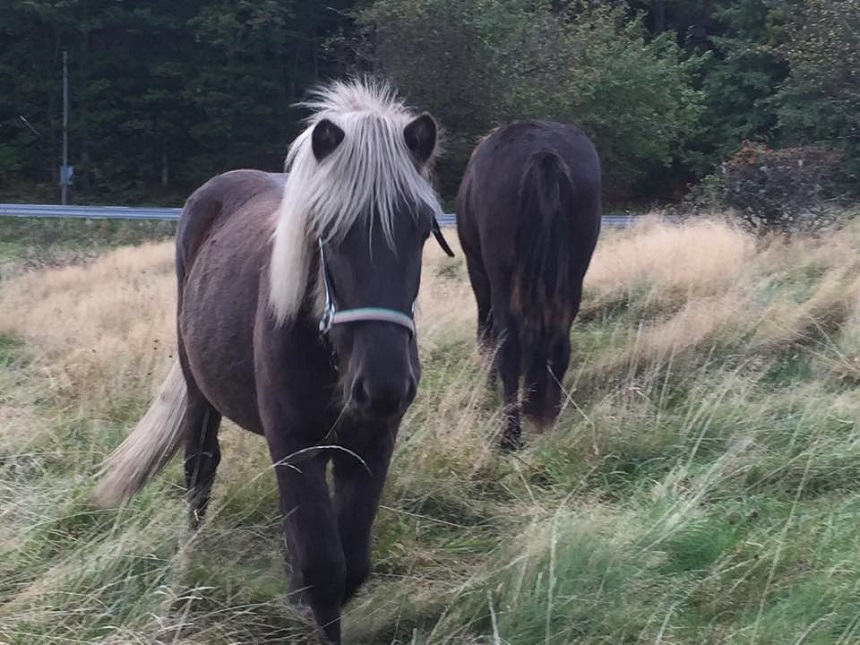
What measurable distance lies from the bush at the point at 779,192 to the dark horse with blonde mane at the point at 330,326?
7421mm

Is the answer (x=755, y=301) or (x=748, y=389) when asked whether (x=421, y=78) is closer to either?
(x=755, y=301)

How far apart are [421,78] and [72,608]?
25175 millimetres

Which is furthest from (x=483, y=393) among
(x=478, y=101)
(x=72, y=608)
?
(x=478, y=101)

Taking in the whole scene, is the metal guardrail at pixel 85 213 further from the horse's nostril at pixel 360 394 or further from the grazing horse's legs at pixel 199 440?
the horse's nostril at pixel 360 394

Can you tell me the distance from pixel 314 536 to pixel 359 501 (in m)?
0.24

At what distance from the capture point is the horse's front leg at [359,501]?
288 centimetres

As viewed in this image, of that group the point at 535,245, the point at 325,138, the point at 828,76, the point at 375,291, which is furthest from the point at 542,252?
the point at 828,76

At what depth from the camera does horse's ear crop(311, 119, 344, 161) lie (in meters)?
2.49

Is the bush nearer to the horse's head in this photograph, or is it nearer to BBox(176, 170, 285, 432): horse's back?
BBox(176, 170, 285, 432): horse's back

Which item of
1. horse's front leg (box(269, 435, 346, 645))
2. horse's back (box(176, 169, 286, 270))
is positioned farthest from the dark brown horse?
horse's front leg (box(269, 435, 346, 645))

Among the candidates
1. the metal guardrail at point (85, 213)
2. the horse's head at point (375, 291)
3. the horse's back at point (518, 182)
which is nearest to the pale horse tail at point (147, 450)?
the horse's head at point (375, 291)

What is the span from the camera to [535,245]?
16.3ft

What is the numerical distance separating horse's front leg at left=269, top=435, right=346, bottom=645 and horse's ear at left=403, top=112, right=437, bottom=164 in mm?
1027

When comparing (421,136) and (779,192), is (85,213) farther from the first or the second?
(421,136)
